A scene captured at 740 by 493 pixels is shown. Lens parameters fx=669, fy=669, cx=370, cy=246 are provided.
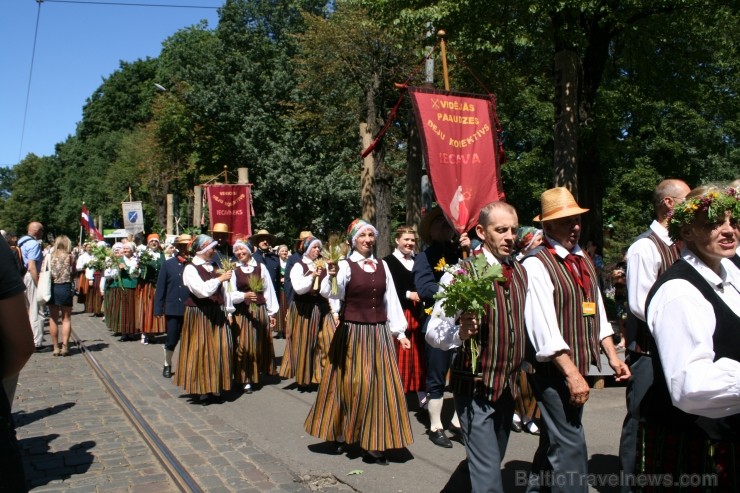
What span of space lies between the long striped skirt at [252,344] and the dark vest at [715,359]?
6275 mm

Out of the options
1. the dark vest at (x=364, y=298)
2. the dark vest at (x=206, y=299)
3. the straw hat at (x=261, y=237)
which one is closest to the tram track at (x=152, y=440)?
the dark vest at (x=206, y=299)

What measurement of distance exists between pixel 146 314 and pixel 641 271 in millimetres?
10923

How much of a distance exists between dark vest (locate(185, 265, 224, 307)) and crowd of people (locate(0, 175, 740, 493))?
Answer: 2cm

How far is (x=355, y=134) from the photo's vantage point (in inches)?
1059

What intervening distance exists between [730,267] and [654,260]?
1.26m

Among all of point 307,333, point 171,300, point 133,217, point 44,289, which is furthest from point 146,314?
point 133,217

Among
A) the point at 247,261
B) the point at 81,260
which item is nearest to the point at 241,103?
the point at 81,260

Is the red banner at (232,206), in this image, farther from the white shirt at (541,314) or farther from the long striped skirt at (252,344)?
the white shirt at (541,314)

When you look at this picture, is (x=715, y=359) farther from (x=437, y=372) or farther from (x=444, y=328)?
(x=437, y=372)

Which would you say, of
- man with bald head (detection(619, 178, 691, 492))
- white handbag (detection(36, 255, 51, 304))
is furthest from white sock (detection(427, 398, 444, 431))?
white handbag (detection(36, 255, 51, 304))

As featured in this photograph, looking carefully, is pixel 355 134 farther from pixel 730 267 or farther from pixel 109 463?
pixel 730 267

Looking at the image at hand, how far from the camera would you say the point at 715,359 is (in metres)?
2.47

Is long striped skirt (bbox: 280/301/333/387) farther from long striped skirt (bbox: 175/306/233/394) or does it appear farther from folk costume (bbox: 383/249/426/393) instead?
folk costume (bbox: 383/249/426/393)

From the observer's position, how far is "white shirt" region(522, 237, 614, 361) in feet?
11.6
